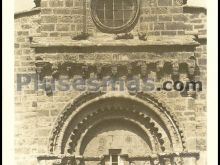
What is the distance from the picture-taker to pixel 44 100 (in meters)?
16.3

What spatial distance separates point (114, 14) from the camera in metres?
16.8

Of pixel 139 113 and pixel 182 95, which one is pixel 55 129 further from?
pixel 182 95

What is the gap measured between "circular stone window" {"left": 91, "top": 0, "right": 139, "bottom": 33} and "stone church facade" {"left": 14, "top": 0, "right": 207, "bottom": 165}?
23 mm

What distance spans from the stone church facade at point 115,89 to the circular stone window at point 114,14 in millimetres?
23

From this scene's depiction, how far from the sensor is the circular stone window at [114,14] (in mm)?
16656

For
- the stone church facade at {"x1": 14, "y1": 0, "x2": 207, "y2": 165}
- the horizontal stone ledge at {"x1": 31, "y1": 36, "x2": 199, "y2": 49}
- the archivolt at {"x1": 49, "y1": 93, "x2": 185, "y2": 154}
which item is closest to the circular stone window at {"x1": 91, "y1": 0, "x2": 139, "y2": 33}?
the stone church facade at {"x1": 14, "y1": 0, "x2": 207, "y2": 165}

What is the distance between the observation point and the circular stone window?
16.7 metres

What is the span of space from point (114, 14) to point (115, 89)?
1.85 m

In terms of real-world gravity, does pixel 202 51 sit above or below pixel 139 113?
above

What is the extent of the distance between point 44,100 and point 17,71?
4.47 feet

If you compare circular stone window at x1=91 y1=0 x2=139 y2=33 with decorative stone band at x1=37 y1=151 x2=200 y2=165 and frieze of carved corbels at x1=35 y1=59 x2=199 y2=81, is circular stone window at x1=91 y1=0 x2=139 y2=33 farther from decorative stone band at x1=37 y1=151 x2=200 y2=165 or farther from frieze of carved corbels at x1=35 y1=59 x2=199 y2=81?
decorative stone band at x1=37 y1=151 x2=200 y2=165

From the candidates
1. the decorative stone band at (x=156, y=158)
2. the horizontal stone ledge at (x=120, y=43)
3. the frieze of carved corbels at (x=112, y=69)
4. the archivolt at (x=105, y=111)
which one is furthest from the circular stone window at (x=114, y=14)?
the decorative stone band at (x=156, y=158)
